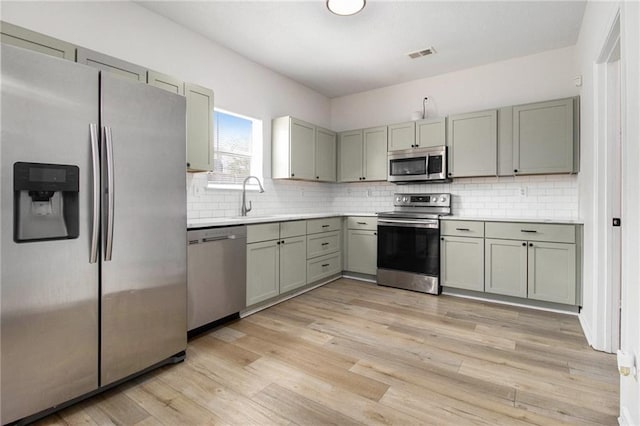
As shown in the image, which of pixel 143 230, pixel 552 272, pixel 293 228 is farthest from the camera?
pixel 293 228

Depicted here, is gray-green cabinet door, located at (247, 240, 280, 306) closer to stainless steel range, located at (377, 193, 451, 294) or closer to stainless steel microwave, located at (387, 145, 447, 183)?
stainless steel range, located at (377, 193, 451, 294)

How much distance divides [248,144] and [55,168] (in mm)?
2574

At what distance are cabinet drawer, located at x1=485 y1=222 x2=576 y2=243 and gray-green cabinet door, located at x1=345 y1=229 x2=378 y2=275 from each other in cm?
141

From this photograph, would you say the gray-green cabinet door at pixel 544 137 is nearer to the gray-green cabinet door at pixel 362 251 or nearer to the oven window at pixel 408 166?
the oven window at pixel 408 166

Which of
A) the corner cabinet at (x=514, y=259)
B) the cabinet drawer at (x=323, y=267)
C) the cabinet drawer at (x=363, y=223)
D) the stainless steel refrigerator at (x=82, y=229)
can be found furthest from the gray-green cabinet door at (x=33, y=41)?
the corner cabinet at (x=514, y=259)

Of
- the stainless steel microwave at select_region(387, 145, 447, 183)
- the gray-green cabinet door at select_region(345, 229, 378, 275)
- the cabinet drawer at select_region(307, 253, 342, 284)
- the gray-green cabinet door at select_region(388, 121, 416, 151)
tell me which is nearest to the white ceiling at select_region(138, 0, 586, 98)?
the gray-green cabinet door at select_region(388, 121, 416, 151)

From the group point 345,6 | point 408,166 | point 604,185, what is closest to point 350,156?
point 408,166

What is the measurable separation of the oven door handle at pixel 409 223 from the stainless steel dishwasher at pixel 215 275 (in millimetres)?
1955

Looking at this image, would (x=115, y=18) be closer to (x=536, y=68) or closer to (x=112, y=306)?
(x=112, y=306)

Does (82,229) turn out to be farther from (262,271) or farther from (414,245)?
(414,245)

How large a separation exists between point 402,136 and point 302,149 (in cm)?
138

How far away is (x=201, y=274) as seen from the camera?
2.58 metres

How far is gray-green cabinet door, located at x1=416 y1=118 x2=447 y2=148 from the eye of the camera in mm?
4059

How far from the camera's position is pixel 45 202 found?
1.59 m
